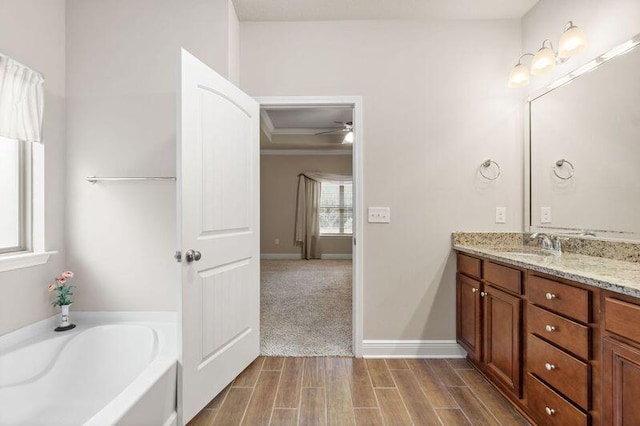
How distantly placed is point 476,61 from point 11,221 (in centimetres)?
338

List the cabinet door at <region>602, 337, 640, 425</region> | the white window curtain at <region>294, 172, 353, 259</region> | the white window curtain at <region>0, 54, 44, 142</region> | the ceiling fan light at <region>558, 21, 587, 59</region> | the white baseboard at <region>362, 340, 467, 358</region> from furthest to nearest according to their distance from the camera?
the white window curtain at <region>294, 172, 353, 259</region> < the white baseboard at <region>362, 340, 467, 358</region> < the ceiling fan light at <region>558, 21, 587, 59</region> < the white window curtain at <region>0, 54, 44, 142</region> < the cabinet door at <region>602, 337, 640, 425</region>

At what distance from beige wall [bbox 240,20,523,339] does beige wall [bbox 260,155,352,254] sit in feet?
15.7

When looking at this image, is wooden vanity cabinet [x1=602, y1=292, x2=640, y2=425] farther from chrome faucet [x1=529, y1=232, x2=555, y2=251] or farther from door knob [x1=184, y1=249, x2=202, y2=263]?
door knob [x1=184, y1=249, x2=202, y2=263]

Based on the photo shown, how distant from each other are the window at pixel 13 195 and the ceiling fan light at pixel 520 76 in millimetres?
3279

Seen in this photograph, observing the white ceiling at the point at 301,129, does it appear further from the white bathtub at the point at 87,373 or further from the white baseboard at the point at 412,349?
the white bathtub at the point at 87,373

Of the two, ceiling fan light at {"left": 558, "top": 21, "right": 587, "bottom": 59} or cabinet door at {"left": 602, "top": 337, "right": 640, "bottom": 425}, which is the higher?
ceiling fan light at {"left": 558, "top": 21, "right": 587, "bottom": 59}

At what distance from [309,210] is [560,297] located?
5969 mm

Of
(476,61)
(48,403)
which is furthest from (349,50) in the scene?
(48,403)

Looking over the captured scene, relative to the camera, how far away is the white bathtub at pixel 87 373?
144 cm

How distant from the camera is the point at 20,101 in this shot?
1.67 metres

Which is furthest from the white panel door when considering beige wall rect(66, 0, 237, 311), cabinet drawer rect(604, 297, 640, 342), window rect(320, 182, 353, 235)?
window rect(320, 182, 353, 235)

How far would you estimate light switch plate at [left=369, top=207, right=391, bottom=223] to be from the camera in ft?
7.91

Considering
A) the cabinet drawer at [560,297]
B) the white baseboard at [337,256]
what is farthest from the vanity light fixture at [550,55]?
the white baseboard at [337,256]

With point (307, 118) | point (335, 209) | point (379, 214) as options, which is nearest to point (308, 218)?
point (335, 209)
